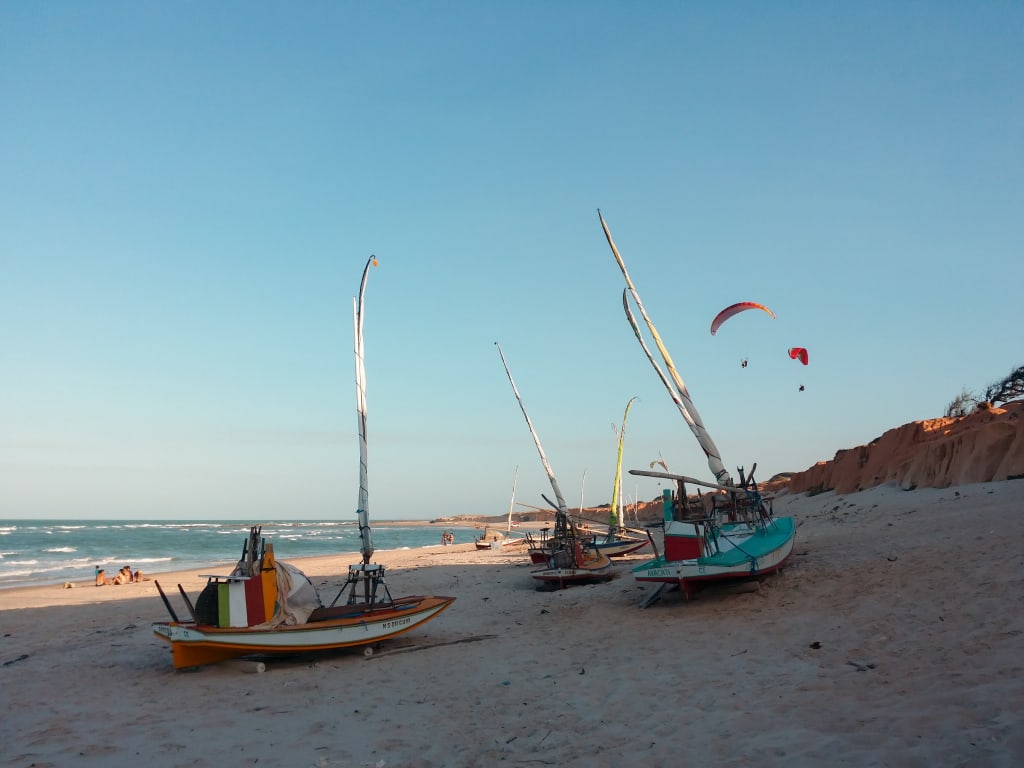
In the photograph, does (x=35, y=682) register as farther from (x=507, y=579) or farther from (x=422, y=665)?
(x=507, y=579)

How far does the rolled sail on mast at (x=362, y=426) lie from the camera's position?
12.7 m

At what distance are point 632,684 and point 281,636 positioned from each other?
6.09m

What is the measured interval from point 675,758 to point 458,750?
7.91 ft

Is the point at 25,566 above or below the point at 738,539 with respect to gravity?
below

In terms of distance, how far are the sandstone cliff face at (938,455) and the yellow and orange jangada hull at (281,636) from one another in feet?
68.9

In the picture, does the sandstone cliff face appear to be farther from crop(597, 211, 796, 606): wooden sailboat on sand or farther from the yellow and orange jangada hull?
the yellow and orange jangada hull

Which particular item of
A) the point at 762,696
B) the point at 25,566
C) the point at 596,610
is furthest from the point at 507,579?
the point at 25,566

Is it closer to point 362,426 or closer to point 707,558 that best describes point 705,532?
point 707,558

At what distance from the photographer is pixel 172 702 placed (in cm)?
970

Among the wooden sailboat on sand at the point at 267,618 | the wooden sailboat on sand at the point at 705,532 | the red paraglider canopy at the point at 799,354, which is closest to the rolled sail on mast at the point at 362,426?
the wooden sailboat on sand at the point at 267,618

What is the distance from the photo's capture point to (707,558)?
14.2 metres

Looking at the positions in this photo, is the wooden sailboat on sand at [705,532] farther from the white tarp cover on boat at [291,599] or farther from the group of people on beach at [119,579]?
the group of people on beach at [119,579]

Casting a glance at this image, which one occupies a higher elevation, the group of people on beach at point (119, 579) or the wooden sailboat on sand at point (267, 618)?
the wooden sailboat on sand at point (267, 618)

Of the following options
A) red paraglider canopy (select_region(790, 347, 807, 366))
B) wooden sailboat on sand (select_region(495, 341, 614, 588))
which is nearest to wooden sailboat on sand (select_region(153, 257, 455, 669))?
wooden sailboat on sand (select_region(495, 341, 614, 588))
